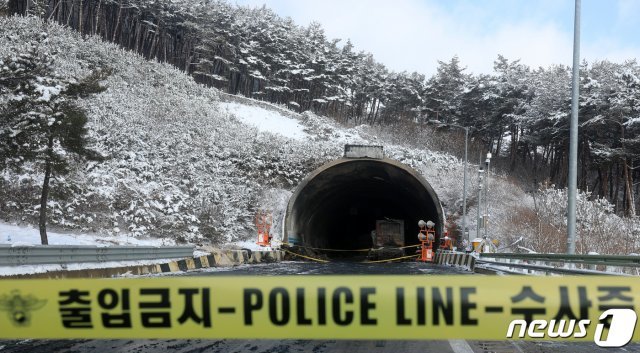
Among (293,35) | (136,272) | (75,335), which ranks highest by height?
(293,35)

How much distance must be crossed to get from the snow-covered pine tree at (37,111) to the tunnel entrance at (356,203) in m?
9.66

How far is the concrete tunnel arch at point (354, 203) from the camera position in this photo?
27172 mm

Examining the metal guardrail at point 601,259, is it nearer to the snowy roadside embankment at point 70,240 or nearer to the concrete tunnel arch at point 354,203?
the snowy roadside embankment at point 70,240

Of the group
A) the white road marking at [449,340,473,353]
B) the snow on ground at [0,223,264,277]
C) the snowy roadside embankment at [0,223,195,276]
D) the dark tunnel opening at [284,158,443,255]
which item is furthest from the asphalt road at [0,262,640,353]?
the dark tunnel opening at [284,158,443,255]

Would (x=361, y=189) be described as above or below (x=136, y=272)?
above

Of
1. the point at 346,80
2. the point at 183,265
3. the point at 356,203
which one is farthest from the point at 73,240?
the point at 346,80

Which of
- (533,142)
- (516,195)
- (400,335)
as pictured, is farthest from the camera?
(533,142)

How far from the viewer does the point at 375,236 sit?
121 feet

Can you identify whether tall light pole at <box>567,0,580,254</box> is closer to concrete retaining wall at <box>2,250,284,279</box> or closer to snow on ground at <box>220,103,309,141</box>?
concrete retaining wall at <box>2,250,284,279</box>

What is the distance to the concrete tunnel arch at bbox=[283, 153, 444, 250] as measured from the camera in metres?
27.2

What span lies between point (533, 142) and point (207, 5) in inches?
1763

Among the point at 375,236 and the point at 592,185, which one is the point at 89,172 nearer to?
the point at 375,236

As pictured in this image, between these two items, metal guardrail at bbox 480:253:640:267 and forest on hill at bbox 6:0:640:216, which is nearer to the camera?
metal guardrail at bbox 480:253:640:267

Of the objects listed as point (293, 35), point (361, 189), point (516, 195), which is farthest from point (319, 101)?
point (361, 189)
